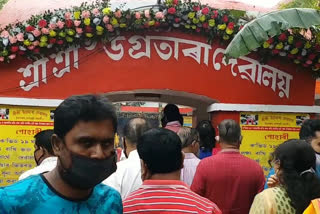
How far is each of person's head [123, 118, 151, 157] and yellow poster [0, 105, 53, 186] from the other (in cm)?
329

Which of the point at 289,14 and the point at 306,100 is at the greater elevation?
the point at 289,14

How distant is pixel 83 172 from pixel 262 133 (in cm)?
550

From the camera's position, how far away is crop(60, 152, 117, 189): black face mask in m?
1.81

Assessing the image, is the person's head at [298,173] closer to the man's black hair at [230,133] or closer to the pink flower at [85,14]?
the man's black hair at [230,133]

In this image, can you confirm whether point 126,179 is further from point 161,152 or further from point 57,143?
point 57,143

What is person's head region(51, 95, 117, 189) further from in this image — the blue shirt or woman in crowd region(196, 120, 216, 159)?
woman in crowd region(196, 120, 216, 159)

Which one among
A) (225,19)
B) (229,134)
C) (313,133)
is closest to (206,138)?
(229,134)

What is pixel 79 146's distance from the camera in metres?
1.84

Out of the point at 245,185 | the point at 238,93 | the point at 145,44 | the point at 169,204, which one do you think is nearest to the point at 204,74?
the point at 238,93

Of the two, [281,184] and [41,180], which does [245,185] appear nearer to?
[281,184]

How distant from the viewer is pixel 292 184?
2.62 metres

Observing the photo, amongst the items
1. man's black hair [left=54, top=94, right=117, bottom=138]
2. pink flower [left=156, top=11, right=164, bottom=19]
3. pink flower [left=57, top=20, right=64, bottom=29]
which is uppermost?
pink flower [left=156, top=11, right=164, bottom=19]

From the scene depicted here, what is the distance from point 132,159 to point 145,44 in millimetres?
3645

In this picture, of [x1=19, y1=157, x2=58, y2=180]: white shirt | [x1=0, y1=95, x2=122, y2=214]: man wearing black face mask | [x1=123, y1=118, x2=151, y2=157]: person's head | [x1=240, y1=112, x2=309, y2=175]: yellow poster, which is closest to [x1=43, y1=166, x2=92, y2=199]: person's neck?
[x1=0, y1=95, x2=122, y2=214]: man wearing black face mask
